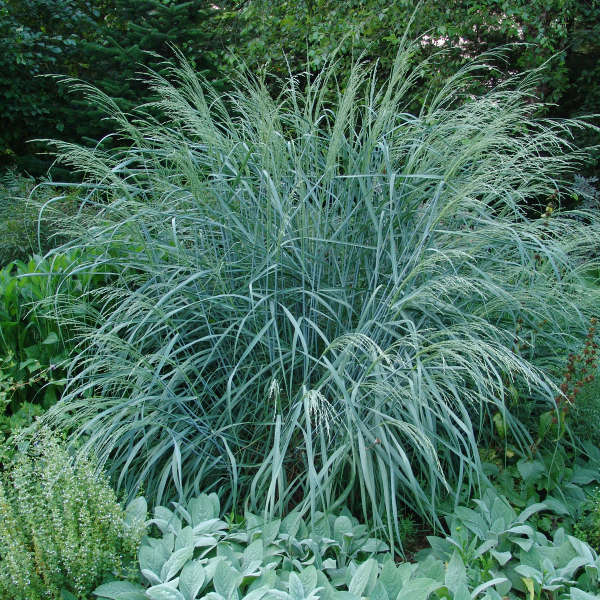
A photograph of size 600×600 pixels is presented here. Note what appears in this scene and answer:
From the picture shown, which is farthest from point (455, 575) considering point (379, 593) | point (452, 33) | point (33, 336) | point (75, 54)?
point (75, 54)

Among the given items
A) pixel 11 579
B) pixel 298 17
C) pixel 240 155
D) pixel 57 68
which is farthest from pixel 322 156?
pixel 57 68

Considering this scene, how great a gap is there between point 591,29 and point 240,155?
5.60 metres

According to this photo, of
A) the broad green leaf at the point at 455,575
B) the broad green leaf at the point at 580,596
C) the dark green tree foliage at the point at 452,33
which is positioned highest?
the dark green tree foliage at the point at 452,33

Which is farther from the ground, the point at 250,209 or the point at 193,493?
the point at 250,209

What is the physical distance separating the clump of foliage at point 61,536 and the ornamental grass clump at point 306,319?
12.4 inches

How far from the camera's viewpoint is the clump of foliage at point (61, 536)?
1.68 m

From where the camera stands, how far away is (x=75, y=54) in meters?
8.26

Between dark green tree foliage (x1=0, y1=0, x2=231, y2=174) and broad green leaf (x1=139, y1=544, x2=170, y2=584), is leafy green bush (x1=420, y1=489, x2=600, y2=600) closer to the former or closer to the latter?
broad green leaf (x1=139, y1=544, x2=170, y2=584)

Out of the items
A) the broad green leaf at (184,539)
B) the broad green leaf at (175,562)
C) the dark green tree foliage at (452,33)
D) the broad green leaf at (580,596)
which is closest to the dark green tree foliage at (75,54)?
the dark green tree foliage at (452,33)

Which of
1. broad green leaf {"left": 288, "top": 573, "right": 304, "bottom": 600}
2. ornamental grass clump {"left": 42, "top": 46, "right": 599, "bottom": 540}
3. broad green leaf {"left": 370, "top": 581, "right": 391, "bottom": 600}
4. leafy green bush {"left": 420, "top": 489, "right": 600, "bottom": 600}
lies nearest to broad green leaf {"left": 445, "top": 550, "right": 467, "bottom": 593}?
leafy green bush {"left": 420, "top": 489, "right": 600, "bottom": 600}

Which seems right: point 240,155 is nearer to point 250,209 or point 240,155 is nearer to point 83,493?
point 250,209

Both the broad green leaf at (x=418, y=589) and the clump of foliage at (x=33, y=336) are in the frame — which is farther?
the clump of foliage at (x=33, y=336)

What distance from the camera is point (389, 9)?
20.0 ft

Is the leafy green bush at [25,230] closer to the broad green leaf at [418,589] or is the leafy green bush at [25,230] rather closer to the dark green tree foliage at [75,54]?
the dark green tree foliage at [75,54]
